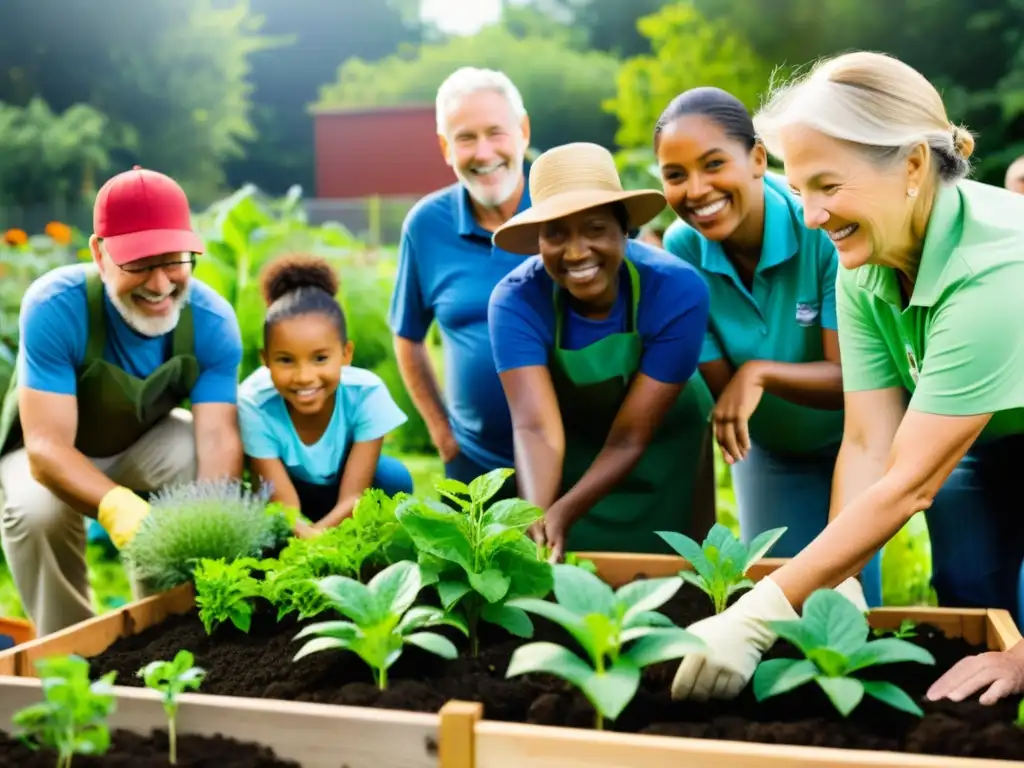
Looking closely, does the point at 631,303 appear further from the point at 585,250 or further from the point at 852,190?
the point at 852,190

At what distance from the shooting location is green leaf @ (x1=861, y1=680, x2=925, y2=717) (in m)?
1.47

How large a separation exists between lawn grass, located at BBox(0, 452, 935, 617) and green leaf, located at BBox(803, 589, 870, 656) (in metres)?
1.73

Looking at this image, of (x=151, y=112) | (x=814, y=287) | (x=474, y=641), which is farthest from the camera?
(x=151, y=112)

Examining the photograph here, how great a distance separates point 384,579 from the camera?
1736 mm

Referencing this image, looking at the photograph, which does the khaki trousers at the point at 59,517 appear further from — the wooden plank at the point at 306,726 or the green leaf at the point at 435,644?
the green leaf at the point at 435,644

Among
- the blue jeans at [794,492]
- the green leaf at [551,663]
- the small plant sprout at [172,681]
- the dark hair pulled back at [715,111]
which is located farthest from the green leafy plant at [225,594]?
the blue jeans at [794,492]

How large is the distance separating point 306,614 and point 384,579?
238 millimetres

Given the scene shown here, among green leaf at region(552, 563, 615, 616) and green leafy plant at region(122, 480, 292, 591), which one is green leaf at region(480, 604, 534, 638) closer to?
green leaf at region(552, 563, 615, 616)

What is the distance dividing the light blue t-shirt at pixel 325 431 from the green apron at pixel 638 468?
1.76 feet

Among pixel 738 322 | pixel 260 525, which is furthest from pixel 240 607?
pixel 738 322

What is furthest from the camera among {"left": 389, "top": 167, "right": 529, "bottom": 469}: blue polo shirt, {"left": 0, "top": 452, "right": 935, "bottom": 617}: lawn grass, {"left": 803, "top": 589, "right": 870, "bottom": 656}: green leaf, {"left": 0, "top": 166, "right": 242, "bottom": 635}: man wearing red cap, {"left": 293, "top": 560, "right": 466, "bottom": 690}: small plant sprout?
{"left": 0, "top": 452, "right": 935, "bottom": 617}: lawn grass

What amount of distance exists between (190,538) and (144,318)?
68cm

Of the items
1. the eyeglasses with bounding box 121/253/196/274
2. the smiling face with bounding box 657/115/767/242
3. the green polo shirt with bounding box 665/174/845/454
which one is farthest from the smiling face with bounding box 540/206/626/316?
the eyeglasses with bounding box 121/253/196/274

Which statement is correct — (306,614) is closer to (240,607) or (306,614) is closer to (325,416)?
(240,607)
